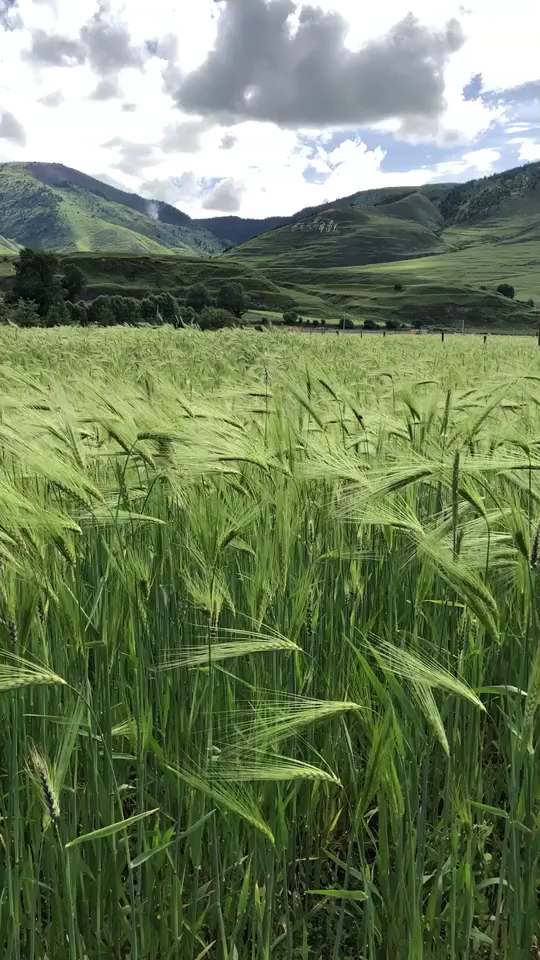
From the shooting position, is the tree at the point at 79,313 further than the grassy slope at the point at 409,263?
No

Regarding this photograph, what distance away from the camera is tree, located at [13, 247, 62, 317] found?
1907 inches

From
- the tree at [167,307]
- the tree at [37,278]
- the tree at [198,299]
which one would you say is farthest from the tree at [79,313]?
the tree at [37,278]

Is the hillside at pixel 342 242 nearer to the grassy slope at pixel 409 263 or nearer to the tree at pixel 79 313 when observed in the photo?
the grassy slope at pixel 409 263

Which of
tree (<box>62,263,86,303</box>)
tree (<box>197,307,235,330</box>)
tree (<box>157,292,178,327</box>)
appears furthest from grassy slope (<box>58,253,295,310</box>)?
tree (<box>197,307,235,330</box>)

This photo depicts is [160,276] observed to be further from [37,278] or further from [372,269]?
[372,269]

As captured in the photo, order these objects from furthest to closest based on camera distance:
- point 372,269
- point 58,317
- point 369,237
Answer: point 369,237 < point 372,269 < point 58,317

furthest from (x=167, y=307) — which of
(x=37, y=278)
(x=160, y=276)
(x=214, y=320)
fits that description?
(x=160, y=276)

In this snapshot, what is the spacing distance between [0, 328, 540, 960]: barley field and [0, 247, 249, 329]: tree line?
42.7 feet

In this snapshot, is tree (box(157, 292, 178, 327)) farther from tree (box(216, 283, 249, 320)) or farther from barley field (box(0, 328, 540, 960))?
barley field (box(0, 328, 540, 960))

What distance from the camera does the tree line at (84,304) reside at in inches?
1041

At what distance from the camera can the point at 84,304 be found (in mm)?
34875

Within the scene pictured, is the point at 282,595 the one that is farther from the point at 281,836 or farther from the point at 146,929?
the point at 146,929

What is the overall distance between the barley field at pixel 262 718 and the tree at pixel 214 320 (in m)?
21.7

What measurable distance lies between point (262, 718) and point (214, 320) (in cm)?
2346
